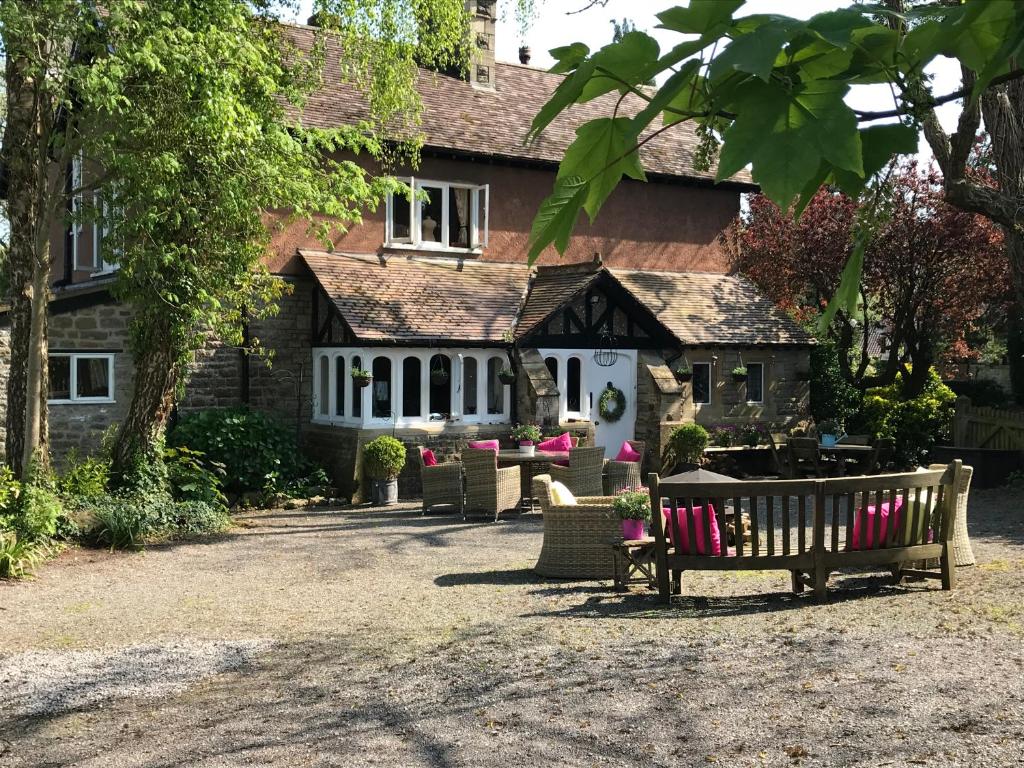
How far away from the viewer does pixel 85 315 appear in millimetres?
18656

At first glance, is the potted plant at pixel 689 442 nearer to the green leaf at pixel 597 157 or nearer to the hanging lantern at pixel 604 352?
the hanging lantern at pixel 604 352

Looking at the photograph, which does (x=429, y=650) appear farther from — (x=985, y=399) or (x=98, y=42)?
(x=985, y=399)

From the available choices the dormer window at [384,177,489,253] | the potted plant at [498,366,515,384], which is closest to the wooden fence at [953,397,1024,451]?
the potted plant at [498,366,515,384]

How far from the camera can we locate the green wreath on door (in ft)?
72.2

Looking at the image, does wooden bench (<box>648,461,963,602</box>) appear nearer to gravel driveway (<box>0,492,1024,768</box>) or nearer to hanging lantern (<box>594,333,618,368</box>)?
gravel driveway (<box>0,492,1024,768</box>)

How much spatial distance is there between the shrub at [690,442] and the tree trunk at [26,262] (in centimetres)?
1190

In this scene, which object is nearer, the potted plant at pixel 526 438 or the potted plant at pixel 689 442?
the potted plant at pixel 526 438

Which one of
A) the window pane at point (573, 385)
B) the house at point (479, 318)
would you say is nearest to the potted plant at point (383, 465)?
the house at point (479, 318)

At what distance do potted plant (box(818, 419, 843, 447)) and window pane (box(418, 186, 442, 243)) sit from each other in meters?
8.70

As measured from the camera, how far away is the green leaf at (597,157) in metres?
1.69

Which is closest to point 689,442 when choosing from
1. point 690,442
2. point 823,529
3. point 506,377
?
point 690,442

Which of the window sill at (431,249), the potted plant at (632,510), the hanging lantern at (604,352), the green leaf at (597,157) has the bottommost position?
the potted plant at (632,510)

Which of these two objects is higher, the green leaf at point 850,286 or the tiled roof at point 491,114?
the tiled roof at point 491,114

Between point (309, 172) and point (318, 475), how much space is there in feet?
23.1
